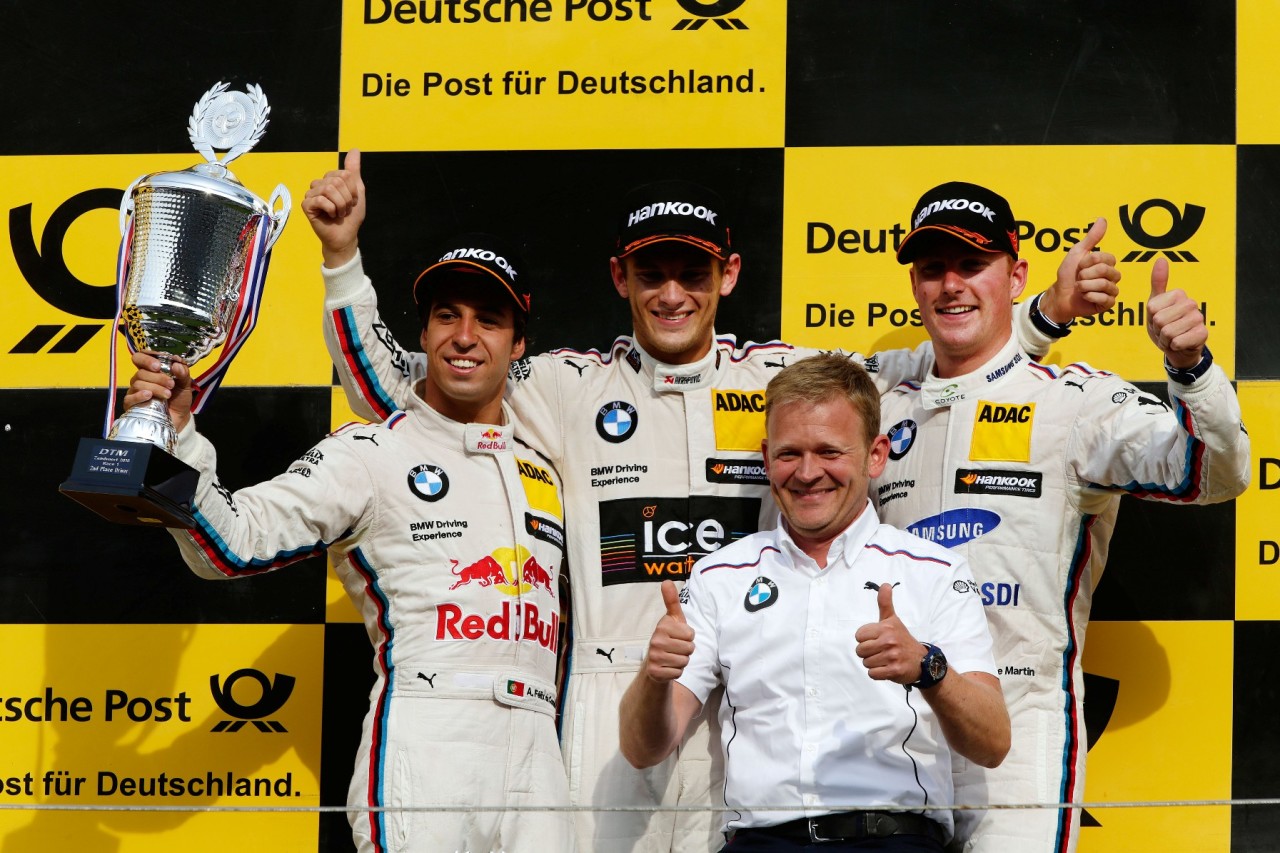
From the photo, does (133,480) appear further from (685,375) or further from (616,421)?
(685,375)

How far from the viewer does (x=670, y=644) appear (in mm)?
2475

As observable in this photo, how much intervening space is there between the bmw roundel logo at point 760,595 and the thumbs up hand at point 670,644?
10.6 inches

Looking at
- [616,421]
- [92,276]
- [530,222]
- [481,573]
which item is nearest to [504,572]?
[481,573]

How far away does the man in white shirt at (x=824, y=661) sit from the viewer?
8.36ft

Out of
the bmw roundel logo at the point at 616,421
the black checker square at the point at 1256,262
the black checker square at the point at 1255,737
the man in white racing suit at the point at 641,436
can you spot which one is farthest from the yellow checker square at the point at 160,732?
the black checker square at the point at 1256,262

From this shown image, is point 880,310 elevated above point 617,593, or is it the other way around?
point 880,310

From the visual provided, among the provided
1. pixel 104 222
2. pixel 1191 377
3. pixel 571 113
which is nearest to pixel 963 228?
pixel 1191 377

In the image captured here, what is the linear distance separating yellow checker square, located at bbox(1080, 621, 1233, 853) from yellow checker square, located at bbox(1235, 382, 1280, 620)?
0.33 ft

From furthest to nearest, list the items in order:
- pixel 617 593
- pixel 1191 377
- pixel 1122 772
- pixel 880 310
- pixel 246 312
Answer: pixel 880 310, pixel 1122 772, pixel 617 593, pixel 246 312, pixel 1191 377

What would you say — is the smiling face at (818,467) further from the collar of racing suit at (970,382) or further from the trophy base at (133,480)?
the trophy base at (133,480)

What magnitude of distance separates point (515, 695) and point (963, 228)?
1.22 meters

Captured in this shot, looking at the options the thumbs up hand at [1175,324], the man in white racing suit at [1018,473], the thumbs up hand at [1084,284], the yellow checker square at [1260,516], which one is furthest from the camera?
the yellow checker square at [1260,516]

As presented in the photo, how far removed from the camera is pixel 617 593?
10.2 feet

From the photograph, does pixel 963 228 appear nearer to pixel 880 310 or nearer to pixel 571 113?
pixel 880 310
